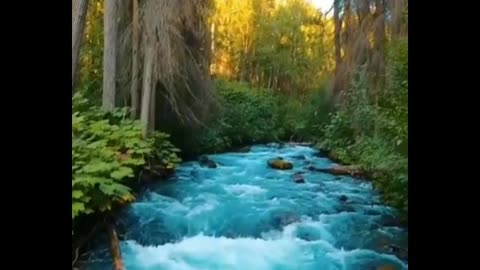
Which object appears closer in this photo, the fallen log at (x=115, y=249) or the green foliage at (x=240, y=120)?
the fallen log at (x=115, y=249)

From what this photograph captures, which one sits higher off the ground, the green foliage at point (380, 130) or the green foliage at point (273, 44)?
the green foliage at point (273, 44)

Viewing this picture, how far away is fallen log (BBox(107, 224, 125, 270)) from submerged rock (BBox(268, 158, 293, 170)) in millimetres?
594

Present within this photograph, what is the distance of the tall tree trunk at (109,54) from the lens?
206cm

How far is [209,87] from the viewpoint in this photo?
215 cm

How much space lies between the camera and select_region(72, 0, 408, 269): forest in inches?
81.4

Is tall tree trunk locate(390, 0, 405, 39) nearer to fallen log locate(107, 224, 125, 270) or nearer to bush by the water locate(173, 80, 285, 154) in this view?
bush by the water locate(173, 80, 285, 154)

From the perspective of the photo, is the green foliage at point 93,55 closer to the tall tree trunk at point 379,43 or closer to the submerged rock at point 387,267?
the tall tree trunk at point 379,43

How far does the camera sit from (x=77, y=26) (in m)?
2.04

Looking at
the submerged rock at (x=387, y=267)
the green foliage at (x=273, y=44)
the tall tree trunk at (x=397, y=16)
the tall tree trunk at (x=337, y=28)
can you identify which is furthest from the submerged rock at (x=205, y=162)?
the tall tree trunk at (x=397, y=16)

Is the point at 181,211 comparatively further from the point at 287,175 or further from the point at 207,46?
the point at 207,46

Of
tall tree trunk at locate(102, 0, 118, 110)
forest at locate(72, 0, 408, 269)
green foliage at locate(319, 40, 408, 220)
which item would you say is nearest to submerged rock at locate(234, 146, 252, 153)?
forest at locate(72, 0, 408, 269)

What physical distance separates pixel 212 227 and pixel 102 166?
17.1 inches
